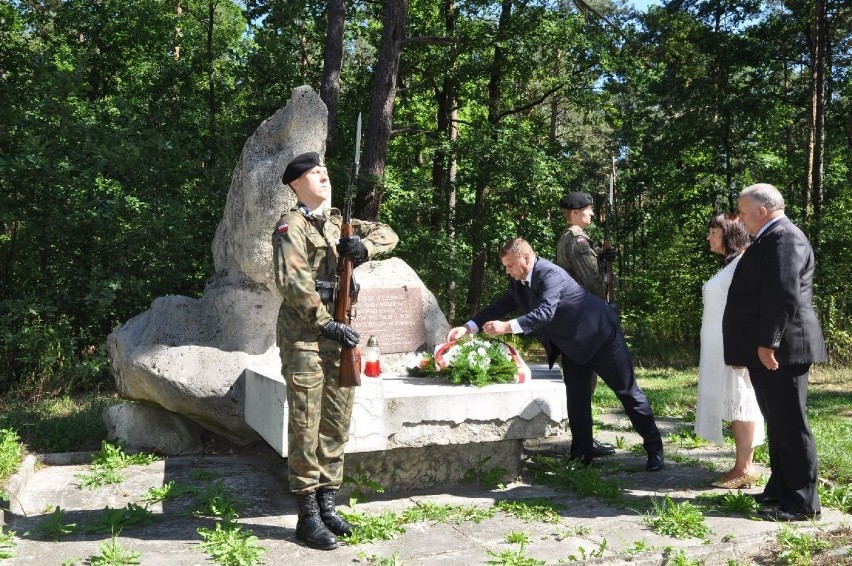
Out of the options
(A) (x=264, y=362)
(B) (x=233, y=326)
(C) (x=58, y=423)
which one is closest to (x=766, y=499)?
(A) (x=264, y=362)

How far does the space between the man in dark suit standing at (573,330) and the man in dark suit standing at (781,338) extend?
1.10 m

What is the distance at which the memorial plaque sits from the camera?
6.45 m

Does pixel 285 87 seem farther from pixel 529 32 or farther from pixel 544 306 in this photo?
pixel 544 306

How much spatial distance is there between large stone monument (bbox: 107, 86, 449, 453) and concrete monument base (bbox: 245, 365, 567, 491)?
0.65 meters

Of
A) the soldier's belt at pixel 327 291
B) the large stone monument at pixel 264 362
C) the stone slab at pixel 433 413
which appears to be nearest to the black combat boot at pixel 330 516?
the stone slab at pixel 433 413

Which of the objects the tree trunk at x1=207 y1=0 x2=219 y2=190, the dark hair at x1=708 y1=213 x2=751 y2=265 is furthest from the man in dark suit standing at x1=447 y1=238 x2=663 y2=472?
the tree trunk at x1=207 y1=0 x2=219 y2=190

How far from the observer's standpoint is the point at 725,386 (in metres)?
5.19

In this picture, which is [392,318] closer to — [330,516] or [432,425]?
[432,425]

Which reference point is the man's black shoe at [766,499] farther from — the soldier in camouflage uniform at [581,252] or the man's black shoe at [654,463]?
the soldier in camouflage uniform at [581,252]

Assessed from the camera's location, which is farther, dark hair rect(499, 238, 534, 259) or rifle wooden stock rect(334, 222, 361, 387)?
dark hair rect(499, 238, 534, 259)

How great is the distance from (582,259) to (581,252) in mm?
58

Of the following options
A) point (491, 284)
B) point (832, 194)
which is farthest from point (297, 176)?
point (491, 284)

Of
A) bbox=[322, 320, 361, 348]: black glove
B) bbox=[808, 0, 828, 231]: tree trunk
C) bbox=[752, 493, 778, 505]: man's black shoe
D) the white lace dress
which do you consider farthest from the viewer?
bbox=[808, 0, 828, 231]: tree trunk

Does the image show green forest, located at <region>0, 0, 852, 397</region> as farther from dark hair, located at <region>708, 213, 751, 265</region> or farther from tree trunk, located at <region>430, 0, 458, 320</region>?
dark hair, located at <region>708, 213, 751, 265</region>
